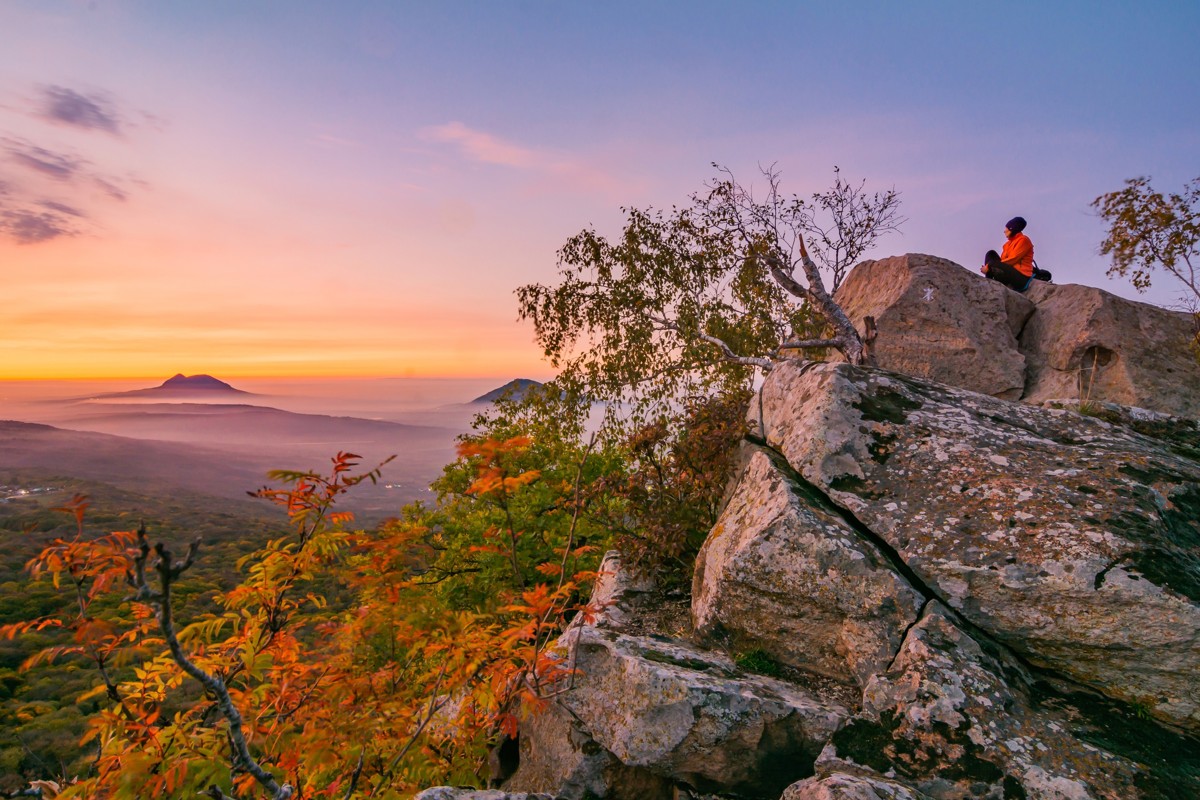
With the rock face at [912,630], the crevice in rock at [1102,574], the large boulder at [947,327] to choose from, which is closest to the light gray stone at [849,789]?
the rock face at [912,630]

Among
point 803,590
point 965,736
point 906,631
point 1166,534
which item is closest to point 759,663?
point 803,590

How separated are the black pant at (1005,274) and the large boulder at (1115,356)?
158 centimetres

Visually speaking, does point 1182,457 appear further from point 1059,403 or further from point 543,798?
point 543,798

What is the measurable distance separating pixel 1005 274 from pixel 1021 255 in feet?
3.03

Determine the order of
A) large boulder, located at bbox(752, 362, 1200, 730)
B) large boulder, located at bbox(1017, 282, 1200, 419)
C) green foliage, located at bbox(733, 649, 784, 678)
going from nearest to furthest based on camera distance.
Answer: large boulder, located at bbox(752, 362, 1200, 730) < green foliage, located at bbox(733, 649, 784, 678) < large boulder, located at bbox(1017, 282, 1200, 419)

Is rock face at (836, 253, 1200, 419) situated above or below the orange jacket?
below

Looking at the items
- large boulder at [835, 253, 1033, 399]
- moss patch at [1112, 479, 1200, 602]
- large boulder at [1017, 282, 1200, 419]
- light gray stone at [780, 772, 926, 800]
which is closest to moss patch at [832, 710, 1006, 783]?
light gray stone at [780, 772, 926, 800]

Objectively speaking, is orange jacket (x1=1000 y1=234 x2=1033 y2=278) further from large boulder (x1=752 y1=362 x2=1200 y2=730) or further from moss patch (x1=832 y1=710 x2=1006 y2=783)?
moss patch (x1=832 y1=710 x2=1006 y2=783)

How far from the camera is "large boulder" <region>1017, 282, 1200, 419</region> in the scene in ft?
45.3

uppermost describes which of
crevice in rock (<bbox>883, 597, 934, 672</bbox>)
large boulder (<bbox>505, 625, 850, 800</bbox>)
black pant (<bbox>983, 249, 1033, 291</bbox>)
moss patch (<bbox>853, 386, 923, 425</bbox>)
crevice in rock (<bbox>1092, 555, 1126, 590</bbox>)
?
black pant (<bbox>983, 249, 1033, 291</bbox>)

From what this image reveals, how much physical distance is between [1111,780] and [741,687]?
318 centimetres

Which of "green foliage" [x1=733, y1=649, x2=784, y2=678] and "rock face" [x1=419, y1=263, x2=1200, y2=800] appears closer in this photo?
"rock face" [x1=419, y1=263, x2=1200, y2=800]

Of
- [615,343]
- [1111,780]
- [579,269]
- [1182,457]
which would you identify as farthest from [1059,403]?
[579,269]

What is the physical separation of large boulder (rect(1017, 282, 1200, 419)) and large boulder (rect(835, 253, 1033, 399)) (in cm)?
79
